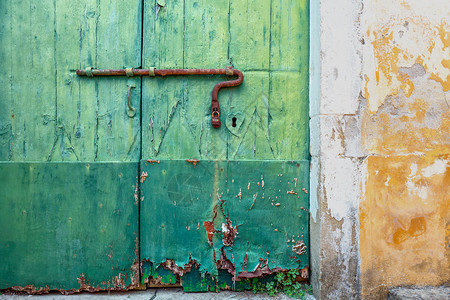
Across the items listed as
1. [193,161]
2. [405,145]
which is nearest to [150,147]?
[193,161]

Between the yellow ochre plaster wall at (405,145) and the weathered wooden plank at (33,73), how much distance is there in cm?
167

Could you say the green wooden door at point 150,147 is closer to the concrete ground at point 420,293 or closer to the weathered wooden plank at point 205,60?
the weathered wooden plank at point 205,60

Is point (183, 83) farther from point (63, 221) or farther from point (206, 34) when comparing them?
point (63, 221)

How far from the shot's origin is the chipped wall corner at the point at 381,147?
145 cm

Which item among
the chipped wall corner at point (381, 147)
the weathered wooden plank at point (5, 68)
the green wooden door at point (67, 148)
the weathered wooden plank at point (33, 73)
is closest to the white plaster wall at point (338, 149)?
the chipped wall corner at point (381, 147)

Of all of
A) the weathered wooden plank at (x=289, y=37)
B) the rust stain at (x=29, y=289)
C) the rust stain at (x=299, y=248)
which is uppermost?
the weathered wooden plank at (x=289, y=37)

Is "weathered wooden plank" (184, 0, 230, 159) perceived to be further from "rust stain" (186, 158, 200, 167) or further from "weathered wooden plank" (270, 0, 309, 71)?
"weathered wooden plank" (270, 0, 309, 71)

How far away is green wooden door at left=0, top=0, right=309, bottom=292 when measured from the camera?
1585 millimetres

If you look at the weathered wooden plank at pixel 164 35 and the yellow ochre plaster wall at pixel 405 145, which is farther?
the weathered wooden plank at pixel 164 35

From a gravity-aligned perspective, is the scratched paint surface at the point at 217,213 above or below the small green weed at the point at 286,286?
above

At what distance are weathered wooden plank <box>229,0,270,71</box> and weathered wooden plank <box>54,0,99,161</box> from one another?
771 millimetres

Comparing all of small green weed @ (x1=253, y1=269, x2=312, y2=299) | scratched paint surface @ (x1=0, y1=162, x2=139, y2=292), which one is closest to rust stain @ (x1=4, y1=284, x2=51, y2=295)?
scratched paint surface @ (x1=0, y1=162, x2=139, y2=292)

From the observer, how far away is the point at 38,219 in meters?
1.58

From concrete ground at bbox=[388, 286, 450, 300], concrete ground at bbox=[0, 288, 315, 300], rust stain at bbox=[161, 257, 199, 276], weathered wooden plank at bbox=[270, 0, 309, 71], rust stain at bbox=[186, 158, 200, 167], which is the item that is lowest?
concrete ground at bbox=[0, 288, 315, 300]
